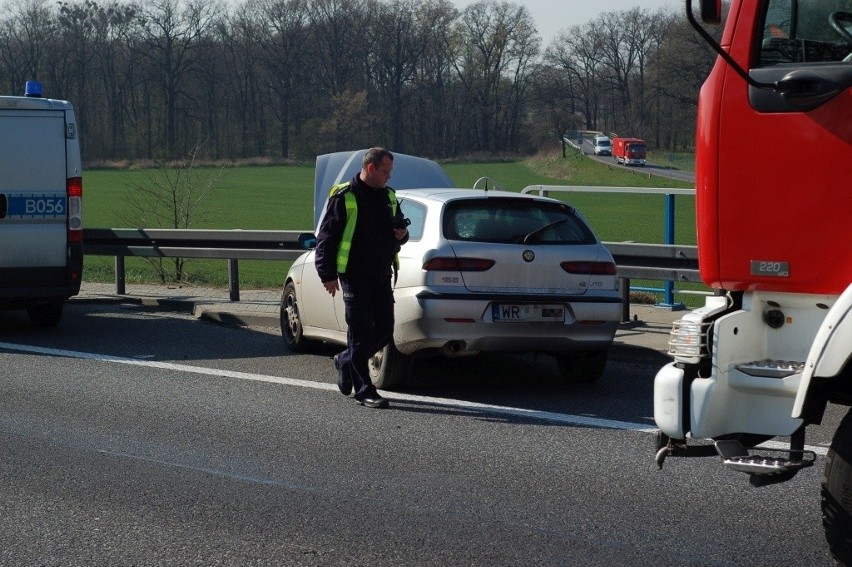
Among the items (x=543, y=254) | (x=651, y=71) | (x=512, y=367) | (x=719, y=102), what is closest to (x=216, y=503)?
(x=719, y=102)

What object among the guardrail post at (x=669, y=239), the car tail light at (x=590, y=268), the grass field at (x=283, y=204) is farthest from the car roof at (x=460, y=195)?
the guardrail post at (x=669, y=239)

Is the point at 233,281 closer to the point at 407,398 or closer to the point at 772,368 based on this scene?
the point at 407,398

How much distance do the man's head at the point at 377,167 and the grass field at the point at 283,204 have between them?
121 inches

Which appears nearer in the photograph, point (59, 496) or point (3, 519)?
point (3, 519)

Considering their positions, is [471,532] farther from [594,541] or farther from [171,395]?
[171,395]

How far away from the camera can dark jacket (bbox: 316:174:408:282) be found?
8.46 m

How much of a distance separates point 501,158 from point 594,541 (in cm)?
10557

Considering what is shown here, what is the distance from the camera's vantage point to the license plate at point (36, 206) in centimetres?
1230

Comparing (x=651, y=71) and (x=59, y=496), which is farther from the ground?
(x=651, y=71)

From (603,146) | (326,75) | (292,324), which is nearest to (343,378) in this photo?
(292,324)

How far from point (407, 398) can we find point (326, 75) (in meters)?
104

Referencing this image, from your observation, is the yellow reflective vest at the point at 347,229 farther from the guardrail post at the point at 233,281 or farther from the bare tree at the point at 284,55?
the bare tree at the point at 284,55

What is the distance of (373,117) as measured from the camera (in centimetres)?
10762

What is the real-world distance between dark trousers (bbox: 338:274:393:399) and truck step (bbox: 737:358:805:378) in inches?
168
